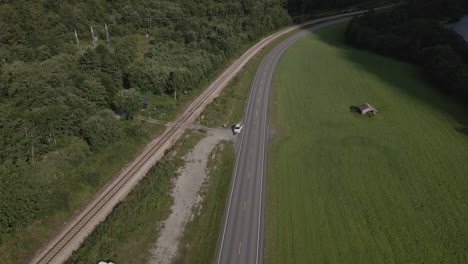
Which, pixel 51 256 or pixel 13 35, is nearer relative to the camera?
pixel 51 256

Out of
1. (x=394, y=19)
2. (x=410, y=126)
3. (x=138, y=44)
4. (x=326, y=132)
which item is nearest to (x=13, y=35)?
(x=138, y=44)

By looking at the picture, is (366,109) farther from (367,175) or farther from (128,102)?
(128,102)

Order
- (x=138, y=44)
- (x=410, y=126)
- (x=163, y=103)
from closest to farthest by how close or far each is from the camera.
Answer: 1. (x=410, y=126)
2. (x=163, y=103)
3. (x=138, y=44)

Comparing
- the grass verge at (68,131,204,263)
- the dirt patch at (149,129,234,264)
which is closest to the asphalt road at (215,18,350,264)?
the dirt patch at (149,129,234,264)

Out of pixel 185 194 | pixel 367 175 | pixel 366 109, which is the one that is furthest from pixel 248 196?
pixel 366 109

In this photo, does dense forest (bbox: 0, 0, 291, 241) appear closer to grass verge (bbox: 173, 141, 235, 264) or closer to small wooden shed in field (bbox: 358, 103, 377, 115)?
grass verge (bbox: 173, 141, 235, 264)

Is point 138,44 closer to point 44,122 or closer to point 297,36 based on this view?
→ point 44,122

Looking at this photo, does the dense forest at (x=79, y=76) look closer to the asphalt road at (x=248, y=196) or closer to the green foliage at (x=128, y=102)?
the green foliage at (x=128, y=102)
